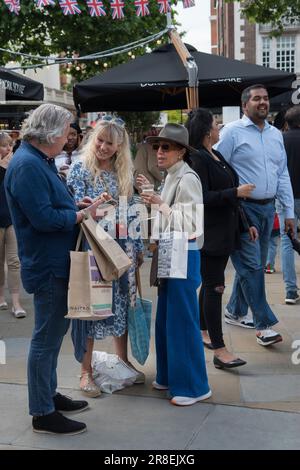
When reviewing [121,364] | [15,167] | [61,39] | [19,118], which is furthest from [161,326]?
[61,39]

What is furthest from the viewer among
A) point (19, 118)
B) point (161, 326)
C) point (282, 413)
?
point (19, 118)

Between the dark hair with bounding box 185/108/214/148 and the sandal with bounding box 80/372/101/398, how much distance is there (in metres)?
1.81

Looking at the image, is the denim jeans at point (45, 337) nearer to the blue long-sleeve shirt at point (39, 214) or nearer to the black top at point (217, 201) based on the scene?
the blue long-sleeve shirt at point (39, 214)

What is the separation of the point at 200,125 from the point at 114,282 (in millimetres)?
1289

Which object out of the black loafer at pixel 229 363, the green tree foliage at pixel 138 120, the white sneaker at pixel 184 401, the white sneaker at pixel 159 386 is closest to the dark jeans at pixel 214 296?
the black loafer at pixel 229 363

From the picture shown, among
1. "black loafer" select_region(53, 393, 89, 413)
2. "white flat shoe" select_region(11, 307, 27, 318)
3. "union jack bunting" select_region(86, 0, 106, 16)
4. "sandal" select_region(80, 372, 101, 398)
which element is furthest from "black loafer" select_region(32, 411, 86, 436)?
"union jack bunting" select_region(86, 0, 106, 16)

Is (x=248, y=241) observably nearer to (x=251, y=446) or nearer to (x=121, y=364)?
(x=121, y=364)

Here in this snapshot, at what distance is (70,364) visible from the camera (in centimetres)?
480

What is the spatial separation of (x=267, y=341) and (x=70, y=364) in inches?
62.8

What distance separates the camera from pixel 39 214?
10.8 ft

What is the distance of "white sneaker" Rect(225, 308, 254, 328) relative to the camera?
5.75m

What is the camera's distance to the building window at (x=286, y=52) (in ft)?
133

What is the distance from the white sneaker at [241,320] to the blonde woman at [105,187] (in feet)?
5.69

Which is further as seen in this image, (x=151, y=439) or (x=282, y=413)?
(x=282, y=413)
